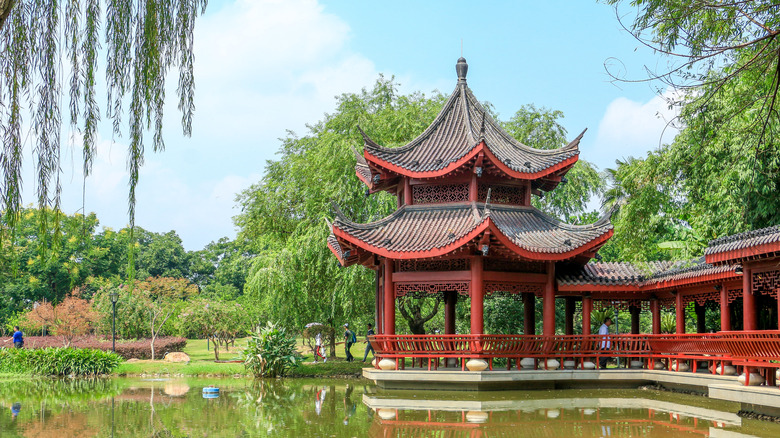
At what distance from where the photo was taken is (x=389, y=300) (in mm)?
16094

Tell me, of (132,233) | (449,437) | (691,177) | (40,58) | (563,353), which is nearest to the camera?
(40,58)

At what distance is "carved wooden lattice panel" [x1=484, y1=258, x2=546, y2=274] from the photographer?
1591cm

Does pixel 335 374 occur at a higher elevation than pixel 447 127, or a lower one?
lower

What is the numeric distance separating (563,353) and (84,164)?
1317 centimetres

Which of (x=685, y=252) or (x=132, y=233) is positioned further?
(x=685, y=252)

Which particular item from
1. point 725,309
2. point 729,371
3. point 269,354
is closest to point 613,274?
point 725,309

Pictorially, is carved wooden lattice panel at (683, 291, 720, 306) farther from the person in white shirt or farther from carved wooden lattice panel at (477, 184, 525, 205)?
carved wooden lattice panel at (477, 184, 525, 205)

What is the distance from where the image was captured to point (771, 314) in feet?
55.2

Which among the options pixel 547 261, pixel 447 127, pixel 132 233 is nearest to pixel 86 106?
pixel 132 233

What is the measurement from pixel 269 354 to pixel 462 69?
9.47 m

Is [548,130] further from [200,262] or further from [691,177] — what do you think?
[200,262]

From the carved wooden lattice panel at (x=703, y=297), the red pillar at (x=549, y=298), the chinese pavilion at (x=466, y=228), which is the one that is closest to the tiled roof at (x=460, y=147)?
the chinese pavilion at (x=466, y=228)

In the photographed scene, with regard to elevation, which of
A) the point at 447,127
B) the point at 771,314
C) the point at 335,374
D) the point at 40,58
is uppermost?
the point at 447,127

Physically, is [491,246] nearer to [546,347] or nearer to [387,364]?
[546,347]
